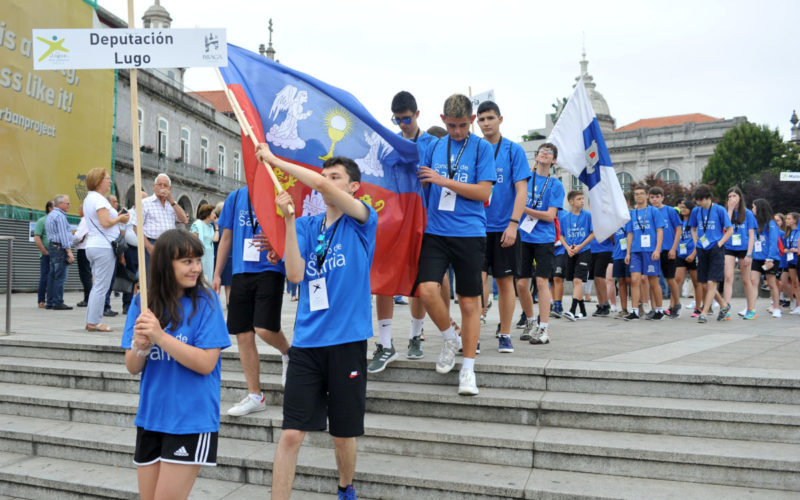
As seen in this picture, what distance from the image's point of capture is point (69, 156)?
13.1 metres

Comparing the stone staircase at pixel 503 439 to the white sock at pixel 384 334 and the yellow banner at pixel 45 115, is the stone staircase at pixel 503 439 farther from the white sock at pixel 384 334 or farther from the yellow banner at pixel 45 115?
the yellow banner at pixel 45 115

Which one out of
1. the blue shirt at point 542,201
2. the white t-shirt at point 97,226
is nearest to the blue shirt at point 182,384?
the blue shirt at point 542,201

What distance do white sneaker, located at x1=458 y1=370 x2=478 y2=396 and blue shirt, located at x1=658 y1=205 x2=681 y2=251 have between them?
6620 mm

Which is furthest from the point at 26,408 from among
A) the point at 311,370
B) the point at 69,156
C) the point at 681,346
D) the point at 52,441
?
the point at 69,156

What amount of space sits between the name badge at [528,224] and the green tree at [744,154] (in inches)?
2465

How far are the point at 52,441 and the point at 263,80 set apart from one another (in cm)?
312

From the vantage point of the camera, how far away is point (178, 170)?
120ft

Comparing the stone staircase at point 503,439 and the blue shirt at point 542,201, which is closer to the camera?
the stone staircase at point 503,439

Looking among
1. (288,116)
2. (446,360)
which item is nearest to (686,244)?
(446,360)

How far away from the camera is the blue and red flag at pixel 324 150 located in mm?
4547

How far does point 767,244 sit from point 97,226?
11.2 m

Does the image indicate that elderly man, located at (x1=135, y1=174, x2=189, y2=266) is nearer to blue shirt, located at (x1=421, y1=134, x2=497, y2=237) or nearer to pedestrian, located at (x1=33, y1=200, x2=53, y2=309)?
blue shirt, located at (x1=421, y1=134, x2=497, y2=237)

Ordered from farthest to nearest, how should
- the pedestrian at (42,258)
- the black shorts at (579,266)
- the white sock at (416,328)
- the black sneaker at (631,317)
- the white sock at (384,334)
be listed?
the pedestrian at (42,258) < the black shorts at (579,266) < the black sneaker at (631,317) < the white sock at (416,328) < the white sock at (384,334)

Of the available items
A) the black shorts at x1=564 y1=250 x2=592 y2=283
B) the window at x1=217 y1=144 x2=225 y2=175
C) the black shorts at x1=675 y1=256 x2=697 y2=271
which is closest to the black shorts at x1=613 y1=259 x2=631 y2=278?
the black shorts at x1=564 y1=250 x2=592 y2=283
